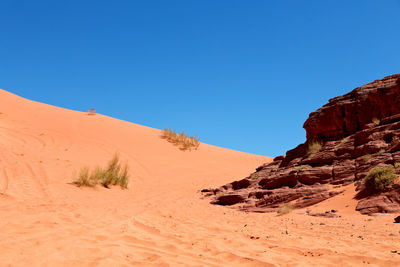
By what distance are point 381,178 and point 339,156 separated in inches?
106

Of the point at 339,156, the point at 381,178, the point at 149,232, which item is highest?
the point at 339,156

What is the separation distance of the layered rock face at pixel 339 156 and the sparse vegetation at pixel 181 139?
11.4m

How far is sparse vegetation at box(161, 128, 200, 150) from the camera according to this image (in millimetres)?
22902

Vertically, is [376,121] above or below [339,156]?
above

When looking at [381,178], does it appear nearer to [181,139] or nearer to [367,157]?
[367,157]

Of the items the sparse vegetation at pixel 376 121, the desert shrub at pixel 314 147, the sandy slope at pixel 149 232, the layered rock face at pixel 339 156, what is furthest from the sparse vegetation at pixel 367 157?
the desert shrub at pixel 314 147

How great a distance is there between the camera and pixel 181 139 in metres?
23.6

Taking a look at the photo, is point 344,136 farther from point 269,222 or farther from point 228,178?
point 228,178

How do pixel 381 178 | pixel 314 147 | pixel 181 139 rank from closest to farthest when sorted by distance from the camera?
pixel 381 178 < pixel 314 147 < pixel 181 139

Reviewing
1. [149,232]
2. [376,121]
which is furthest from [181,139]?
[149,232]

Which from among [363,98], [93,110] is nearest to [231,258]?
[363,98]

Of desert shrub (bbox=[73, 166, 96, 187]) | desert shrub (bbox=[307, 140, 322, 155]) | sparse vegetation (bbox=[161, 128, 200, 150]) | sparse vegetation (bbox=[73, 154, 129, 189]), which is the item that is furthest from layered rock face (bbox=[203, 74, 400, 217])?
sparse vegetation (bbox=[161, 128, 200, 150])

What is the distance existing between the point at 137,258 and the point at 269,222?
3.54 m

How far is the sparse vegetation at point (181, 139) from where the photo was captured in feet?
75.1
